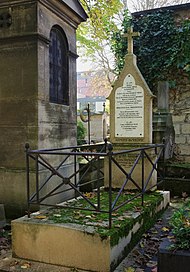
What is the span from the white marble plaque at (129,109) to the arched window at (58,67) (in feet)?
4.57

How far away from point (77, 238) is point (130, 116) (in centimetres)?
309

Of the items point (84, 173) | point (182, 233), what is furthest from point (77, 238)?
point (84, 173)

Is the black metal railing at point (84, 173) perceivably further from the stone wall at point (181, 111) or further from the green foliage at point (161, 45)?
the green foliage at point (161, 45)

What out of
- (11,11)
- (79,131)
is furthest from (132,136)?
(79,131)

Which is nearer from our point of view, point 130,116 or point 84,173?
point 84,173

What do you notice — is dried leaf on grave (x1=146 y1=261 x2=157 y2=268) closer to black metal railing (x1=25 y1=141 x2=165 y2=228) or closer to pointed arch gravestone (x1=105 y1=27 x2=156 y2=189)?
black metal railing (x1=25 y1=141 x2=165 y2=228)

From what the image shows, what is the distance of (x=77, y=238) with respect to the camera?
142 inches

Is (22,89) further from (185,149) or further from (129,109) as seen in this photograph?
(185,149)

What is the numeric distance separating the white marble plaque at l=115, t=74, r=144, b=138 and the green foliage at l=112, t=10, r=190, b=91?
4815mm

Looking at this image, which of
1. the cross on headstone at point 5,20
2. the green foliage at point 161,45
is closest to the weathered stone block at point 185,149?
the green foliage at point 161,45

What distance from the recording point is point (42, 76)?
19.3ft

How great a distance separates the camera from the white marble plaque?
5.98m

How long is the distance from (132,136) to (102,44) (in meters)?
12.8

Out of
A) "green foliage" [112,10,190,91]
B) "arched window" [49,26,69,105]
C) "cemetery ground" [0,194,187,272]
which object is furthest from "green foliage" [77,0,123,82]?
"cemetery ground" [0,194,187,272]
